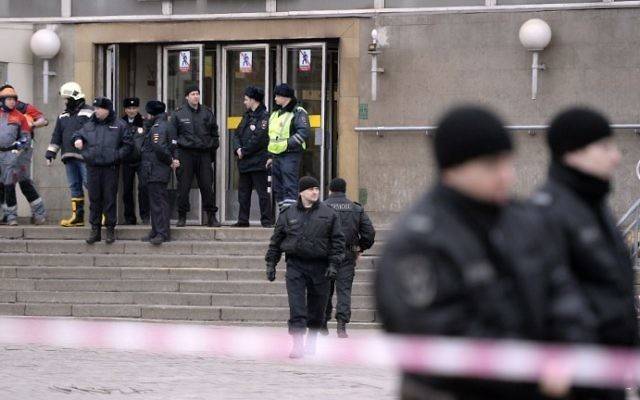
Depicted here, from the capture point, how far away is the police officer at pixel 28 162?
20923 mm

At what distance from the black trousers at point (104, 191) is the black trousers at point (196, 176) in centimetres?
108

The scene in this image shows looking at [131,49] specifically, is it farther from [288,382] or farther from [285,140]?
[288,382]

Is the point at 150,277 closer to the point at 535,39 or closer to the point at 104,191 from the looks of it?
the point at 104,191

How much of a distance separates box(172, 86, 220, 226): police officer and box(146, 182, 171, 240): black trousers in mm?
834

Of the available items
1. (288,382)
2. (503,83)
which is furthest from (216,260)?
(288,382)

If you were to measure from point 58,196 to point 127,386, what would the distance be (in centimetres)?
1069

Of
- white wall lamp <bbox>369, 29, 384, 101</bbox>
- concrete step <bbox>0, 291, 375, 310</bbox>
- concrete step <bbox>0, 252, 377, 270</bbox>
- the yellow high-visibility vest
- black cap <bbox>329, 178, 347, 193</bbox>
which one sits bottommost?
concrete step <bbox>0, 291, 375, 310</bbox>

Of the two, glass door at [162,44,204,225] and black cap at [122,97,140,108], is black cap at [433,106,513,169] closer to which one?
black cap at [122,97,140,108]

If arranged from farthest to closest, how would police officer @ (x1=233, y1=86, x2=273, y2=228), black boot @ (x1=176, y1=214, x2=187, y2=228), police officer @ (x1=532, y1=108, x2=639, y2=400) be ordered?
1. black boot @ (x1=176, y1=214, x2=187, y2=228)
2. police officer @ (x1=233, y1=86, x2=273, y2=228)
3. police officer @ (x1=532, y1=108, x2=639, y2=400)

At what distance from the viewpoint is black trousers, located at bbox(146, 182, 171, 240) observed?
65.1 ft

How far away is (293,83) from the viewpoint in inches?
869

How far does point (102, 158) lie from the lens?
65.1ft

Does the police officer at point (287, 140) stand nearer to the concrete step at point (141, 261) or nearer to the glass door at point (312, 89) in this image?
the concrete step at point (141, 261)

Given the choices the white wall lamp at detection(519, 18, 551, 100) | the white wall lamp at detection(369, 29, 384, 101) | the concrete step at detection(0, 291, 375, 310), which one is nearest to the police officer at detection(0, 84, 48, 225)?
the concrete step at detection(0, 291, 375, 310)
